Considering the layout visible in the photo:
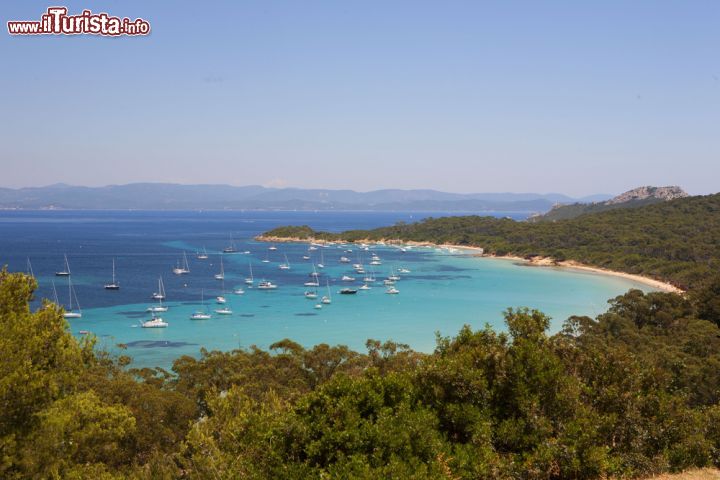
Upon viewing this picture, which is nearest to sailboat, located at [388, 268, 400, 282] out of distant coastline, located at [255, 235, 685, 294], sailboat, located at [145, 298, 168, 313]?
distant coastline, located at [255, 235, 685, 294]

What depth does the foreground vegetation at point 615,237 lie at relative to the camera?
78.1 meters

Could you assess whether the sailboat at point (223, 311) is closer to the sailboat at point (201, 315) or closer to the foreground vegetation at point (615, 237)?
the sailboat at point (201, 315)

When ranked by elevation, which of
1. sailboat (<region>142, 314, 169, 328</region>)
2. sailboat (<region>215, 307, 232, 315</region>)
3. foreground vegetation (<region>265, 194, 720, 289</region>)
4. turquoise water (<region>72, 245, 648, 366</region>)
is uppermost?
foreground vegetation (<region>265, 194, 720, 289</region>)

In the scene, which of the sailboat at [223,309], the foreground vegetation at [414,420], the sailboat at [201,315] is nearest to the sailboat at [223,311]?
the sailboat at [223,309]

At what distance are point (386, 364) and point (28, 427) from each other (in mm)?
16416

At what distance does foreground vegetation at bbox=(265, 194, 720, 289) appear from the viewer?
78.1 meters

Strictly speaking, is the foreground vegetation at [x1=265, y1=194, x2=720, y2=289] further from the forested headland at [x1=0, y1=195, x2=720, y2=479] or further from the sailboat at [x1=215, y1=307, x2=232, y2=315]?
the forested headland at [x1=0, y1=195, x2=720, y2=479]

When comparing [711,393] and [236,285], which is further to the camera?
[236,285]

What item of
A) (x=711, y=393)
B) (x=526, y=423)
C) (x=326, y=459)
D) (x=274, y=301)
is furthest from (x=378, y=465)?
(x=274, y=301)

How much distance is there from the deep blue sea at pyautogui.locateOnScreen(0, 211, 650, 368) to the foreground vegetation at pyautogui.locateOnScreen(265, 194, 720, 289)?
727 cm

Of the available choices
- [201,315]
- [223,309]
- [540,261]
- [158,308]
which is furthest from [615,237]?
[158,308]

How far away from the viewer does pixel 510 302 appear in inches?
2482

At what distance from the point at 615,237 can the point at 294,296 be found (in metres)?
65.7

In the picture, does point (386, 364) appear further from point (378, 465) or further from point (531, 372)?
point (378, 465)
